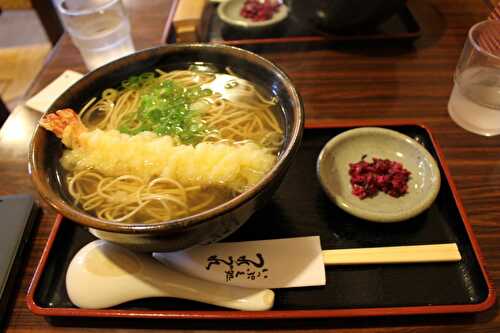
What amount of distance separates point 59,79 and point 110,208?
114 cm

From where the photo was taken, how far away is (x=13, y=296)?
1107 millimetres

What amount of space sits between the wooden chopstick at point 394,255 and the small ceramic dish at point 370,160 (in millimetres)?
102

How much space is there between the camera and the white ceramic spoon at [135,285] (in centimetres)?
100

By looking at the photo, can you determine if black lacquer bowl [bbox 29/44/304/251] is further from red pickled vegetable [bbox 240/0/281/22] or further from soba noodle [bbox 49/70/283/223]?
red pickled vegetable [bbox 240/0/281/22]

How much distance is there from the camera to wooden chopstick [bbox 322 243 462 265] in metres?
1.07

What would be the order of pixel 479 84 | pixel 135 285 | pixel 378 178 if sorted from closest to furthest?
pixel 135 285, pixel 378 178, pixel 479 84

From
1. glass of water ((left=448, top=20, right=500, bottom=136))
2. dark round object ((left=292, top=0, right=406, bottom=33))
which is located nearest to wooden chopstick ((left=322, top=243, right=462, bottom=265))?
glass of water ((left=448, top=20, right=500, bottom=136))

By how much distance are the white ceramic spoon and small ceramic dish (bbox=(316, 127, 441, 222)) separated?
1.38 ft

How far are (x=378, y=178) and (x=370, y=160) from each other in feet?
0.42

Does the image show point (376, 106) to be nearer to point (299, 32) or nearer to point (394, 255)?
point (299, 32)

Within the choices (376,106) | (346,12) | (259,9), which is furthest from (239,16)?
(376,106)

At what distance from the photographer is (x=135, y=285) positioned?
3.41 feet

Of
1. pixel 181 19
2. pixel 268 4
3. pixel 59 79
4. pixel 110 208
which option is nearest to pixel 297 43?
pixel 268 4

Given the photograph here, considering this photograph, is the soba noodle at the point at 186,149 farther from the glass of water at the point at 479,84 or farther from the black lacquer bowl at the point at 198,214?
the glass of water at the point at 479,84
